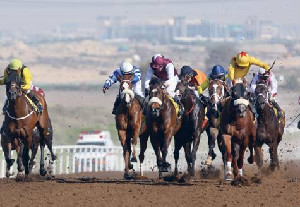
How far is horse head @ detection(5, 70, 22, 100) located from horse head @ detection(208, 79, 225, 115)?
306 centimetres

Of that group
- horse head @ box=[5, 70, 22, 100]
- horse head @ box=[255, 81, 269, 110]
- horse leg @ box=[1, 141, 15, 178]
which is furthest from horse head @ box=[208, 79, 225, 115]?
horse leg @ box=[1, 141, 15, 178]

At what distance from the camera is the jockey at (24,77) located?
1916 cm

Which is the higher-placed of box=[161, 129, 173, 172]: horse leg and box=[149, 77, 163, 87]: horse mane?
box=[149, 77, 163, 87]: horse mane

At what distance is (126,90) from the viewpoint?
19531 millimetres

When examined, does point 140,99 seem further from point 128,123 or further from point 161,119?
point 161,119

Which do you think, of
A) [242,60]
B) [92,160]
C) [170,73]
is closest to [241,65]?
[242,60]

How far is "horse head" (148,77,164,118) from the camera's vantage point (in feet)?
60.8

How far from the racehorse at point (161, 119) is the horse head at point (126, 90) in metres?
0.58

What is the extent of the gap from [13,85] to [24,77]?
845 mm

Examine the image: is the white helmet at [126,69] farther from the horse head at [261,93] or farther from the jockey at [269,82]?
the jockey at [269,82]

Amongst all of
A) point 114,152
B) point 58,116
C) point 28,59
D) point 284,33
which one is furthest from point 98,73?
point 114,152

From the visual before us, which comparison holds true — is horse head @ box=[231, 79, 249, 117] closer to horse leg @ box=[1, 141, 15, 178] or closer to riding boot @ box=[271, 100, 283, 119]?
riding boot @ box=[271, 100, 283, 119]

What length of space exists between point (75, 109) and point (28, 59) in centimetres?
4914

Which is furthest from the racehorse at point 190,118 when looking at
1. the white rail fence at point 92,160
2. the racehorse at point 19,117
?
the white rail fence at point 92,160
